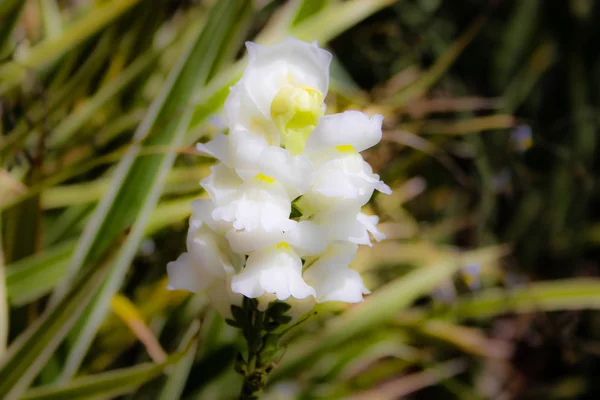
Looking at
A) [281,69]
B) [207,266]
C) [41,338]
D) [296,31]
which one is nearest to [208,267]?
[207,266]

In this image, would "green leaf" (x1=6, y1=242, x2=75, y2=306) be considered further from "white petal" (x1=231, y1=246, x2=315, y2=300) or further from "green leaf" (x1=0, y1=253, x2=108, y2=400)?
"white petal" (x1=231, y1=246, x2=315, y2=300)

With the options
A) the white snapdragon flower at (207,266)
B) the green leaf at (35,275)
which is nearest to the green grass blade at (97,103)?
the green leaf at (35,275)

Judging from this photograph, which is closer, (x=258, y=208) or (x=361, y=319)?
(x=258, y=208)

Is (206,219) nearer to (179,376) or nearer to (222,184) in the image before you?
(222,184)

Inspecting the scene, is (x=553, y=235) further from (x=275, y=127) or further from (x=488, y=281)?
(x=275, y=127)

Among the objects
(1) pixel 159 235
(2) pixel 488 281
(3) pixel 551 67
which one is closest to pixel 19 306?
(1) pixel 159 235

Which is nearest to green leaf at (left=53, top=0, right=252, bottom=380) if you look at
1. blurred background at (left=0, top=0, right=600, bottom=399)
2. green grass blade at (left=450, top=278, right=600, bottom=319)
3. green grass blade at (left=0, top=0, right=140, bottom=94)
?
blurred background at (left=0, top=0, right=600, bottom=399)
